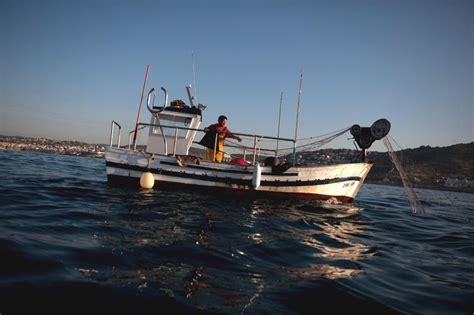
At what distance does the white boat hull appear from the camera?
10.6 meters

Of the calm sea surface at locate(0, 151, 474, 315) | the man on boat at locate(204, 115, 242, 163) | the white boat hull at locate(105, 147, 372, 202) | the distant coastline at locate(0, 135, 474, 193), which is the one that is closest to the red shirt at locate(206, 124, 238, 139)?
the man on boat at locate(204, 115, 242, 163)

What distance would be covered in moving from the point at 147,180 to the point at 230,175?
9.86 ft

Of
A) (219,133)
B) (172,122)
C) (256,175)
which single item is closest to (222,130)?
(219,133)

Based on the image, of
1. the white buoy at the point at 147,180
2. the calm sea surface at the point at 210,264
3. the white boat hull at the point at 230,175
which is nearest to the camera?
the calm sea surface at the point at 210,264

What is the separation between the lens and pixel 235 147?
451 inches

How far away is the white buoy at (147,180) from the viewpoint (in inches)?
409

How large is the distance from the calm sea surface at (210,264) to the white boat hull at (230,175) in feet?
11.9

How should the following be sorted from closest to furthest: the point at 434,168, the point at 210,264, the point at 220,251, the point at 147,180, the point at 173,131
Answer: the point at 210,264 < the point at 220,251 < the point at 147,180 < the point at 173,131 < the point at 434,168

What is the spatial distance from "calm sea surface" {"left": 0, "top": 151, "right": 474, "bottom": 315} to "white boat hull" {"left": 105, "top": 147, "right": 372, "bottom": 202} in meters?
3.63

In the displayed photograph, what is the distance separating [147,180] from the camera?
1038 cm

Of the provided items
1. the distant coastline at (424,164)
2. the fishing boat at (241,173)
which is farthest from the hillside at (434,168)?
the fishing boat at (241,173)

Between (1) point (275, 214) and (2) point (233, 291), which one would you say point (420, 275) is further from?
(1) point (275, 214)

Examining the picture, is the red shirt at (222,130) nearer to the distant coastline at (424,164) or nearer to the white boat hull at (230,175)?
the white boat hull at (230,175)

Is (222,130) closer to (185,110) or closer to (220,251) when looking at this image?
(185,110)
